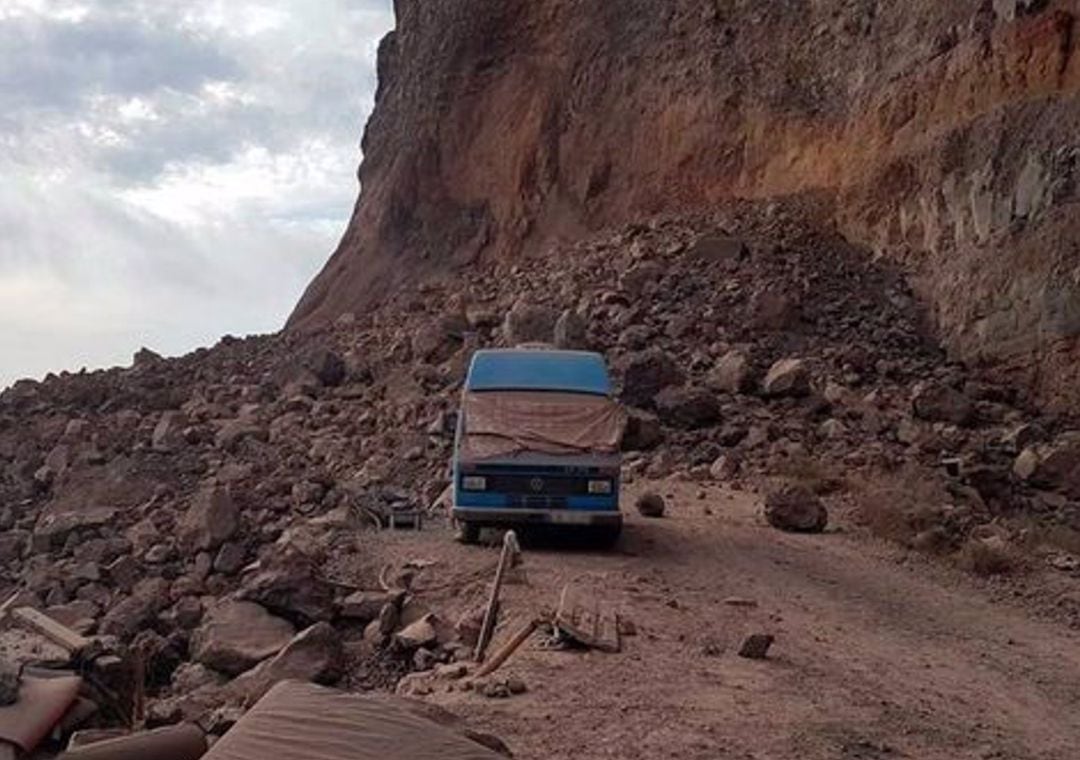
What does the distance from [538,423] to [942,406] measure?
892cm

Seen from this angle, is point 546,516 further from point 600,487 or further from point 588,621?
point 588,621

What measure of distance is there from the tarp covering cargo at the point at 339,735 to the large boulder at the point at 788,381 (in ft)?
54.2

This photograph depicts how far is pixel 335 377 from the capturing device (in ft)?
102

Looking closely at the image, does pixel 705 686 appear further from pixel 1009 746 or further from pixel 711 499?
pixel 711 499

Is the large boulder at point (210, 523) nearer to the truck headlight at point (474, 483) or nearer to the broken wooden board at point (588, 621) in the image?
the truck headlight at point (474, 483)

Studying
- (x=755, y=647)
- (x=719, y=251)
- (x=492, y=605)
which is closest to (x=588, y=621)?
(x=492, y=605)

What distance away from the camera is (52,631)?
1155 centimetres

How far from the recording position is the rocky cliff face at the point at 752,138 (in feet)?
75.8

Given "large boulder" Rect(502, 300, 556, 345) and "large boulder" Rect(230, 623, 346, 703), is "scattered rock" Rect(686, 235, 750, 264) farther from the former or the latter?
"large boulder" Rect(230, 623, 346, 703)

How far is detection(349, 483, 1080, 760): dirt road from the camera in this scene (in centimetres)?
864

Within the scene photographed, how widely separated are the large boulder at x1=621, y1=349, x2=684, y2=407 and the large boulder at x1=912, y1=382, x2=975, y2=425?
158 inches

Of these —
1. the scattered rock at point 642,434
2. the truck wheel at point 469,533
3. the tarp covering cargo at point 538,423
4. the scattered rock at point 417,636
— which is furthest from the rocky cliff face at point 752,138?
the scattered rock at point 417,636

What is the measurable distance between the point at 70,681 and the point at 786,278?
20.3 metres

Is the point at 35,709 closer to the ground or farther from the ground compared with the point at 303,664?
farther from the ground
